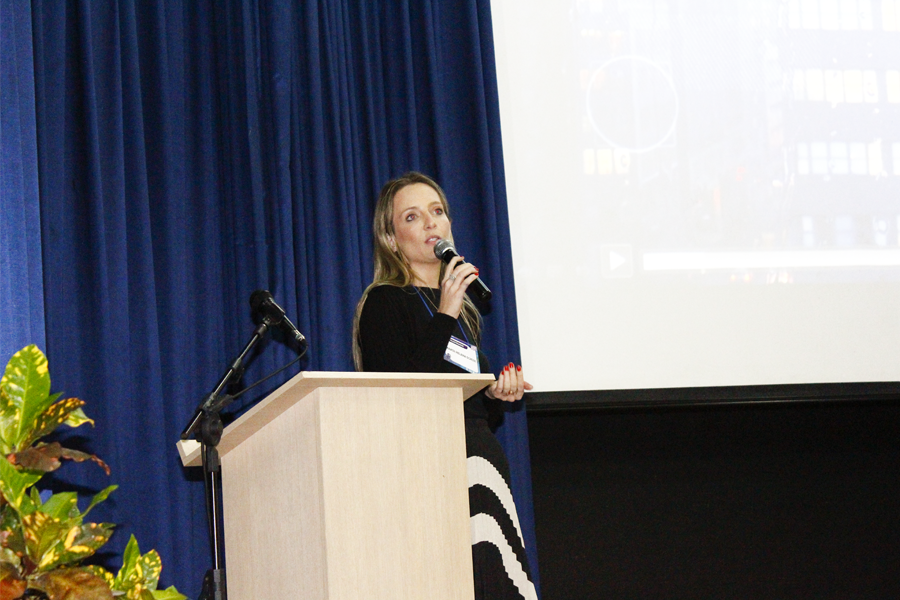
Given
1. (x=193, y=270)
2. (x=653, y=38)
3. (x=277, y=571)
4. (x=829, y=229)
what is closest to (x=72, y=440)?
(x=193, y=270)

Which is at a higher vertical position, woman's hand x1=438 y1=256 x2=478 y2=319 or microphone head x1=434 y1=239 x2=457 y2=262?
microphone head x1=434 y1=239 x2=457 y2=262

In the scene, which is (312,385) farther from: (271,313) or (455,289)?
(455,289)

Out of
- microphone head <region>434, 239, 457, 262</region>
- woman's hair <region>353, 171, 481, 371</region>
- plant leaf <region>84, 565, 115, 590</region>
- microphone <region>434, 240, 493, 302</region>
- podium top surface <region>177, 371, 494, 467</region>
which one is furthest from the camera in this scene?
woman's hair <region>353, 171, 481, 371</region>

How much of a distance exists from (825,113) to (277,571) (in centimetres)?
250

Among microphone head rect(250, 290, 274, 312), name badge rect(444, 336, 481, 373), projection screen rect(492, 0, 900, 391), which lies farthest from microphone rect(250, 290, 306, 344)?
projection screen rect(492, 0, 900, 391)

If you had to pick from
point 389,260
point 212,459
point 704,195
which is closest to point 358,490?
point 212,459

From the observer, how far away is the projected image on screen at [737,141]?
9.89 ft

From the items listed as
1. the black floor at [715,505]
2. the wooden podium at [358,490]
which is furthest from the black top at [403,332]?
the black floor at [715,505]

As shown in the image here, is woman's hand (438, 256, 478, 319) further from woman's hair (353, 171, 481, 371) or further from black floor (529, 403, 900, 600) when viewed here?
black floor (529, 403, 900, 600)

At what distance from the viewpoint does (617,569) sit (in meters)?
3.13

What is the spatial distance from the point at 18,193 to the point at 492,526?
4.50ft

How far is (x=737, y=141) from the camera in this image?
304cm

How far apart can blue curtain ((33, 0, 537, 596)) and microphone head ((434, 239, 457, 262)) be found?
0.74 meters

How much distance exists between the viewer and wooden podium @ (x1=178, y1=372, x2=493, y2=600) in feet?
4.73
